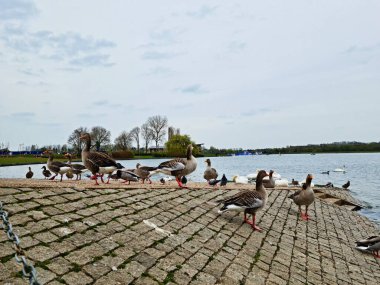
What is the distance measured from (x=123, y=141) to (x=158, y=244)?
10682 centimetres

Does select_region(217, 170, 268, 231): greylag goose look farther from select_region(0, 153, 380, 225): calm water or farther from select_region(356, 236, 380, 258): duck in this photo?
select_region(0, 153, 380, 225): calm water

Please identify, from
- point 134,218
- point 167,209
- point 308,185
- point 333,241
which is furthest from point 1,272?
point 308,185

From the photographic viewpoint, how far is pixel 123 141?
4390 inches

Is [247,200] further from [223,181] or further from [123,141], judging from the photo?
[123,141]

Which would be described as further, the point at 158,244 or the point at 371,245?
the point at 371,245

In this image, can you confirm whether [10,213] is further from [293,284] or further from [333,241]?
[333,241]

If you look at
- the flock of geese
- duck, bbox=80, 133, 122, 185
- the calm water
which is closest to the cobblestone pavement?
the flock of geese

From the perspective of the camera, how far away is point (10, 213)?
643cm

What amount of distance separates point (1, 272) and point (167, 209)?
5.36m

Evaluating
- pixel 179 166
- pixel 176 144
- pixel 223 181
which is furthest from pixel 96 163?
pixel 176 144

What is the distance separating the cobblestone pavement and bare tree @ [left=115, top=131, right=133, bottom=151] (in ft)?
320

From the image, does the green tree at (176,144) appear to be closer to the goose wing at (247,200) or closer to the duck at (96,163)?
the duck at (96,163)

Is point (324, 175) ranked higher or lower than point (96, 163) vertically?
lower

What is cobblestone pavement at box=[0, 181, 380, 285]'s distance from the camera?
17.8 feet
